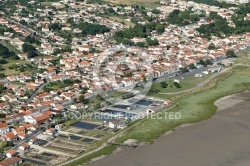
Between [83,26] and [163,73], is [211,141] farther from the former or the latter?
[83,26]

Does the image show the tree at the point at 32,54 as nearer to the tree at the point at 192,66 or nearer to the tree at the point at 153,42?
the tree at the point at 153,42

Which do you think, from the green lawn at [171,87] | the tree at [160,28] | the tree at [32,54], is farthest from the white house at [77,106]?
the tree at [160,28]

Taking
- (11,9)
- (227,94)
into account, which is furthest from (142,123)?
(11,9)

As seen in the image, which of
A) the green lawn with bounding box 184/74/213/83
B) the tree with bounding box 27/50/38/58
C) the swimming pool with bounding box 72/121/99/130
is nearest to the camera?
the swimming pool with bounding box 72/121/99/130

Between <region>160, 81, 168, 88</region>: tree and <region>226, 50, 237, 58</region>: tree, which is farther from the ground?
<region>226, 50, 237, 58</region>: tree

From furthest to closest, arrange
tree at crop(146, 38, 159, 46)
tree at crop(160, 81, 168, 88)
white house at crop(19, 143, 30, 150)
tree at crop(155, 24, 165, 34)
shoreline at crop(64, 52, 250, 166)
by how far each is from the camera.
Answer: tree at crop(155, 24, 165, 34), tree at crop(146, 38, 159, 46), tree at crop(160, 81, 168, 88), shoreline at crop(64, 52, 250, 166), white house at crop(19, 143, 30, 150)

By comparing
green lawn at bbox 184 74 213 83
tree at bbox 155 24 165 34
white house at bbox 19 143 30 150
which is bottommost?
white house at bbox 19 143 30 150

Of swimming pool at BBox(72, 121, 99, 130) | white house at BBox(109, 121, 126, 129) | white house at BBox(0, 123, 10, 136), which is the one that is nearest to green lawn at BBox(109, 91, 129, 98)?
swimming pool at BBox(72, 121, 99, 130)

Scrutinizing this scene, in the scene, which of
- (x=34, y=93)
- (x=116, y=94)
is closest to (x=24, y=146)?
(x=34, y=93)

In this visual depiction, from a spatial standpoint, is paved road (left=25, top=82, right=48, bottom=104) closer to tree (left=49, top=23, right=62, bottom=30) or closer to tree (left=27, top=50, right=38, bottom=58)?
tree (left=27, top=50, right=38, bottom=58)

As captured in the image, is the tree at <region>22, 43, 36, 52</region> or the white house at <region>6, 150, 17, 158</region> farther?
the tree at <region>22, 43, 36, 52</region>
